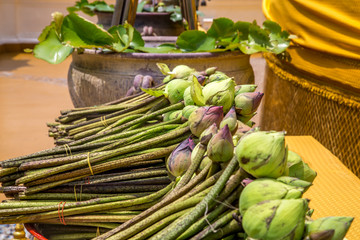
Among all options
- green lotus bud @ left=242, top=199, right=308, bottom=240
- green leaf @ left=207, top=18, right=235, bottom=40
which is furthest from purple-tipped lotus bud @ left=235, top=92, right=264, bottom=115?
green leaf @ left=207, top=18, right=235, bottom=40

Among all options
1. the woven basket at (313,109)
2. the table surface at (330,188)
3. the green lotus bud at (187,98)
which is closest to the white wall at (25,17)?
the woven basket at (313,109)

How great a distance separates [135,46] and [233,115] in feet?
2.21

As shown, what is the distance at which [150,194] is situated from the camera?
0.52m

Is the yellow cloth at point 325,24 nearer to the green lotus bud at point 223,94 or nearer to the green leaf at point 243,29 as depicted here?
the green leaf at point 243,29

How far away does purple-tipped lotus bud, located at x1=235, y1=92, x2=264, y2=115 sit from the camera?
50 centimetres

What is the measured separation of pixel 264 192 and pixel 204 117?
6.4 inches

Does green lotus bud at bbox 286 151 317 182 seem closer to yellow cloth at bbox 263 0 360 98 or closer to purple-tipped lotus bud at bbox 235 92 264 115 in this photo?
purple-tipped lotus bud at bbox 235 92 264 115

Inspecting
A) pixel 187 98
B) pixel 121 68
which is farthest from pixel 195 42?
pixel 187 98

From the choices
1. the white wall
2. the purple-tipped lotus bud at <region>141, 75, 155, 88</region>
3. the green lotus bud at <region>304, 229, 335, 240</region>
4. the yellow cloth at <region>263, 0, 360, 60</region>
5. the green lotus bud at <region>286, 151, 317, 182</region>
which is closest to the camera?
the green lotus bud at <region>304, 229, 335, 240</region>

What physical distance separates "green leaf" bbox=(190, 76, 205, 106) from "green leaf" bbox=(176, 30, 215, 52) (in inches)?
22.5

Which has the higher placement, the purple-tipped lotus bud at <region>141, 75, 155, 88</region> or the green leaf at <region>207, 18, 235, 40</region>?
the green leaf at <region>207, 18, 235, 40</region>

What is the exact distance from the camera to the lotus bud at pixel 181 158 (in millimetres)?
479

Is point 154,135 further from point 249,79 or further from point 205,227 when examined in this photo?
point 249,79

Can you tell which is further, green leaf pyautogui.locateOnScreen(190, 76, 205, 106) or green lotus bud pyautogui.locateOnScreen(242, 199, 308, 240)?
green leaf pyautogui.locateOnScreen(190, 76, 205, 106)
